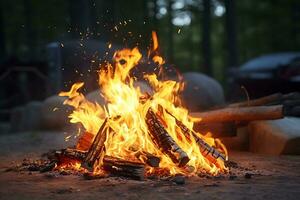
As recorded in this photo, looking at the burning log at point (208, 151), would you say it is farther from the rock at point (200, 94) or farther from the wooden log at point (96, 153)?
the rock at point (200, 94)

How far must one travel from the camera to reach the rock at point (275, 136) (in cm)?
905

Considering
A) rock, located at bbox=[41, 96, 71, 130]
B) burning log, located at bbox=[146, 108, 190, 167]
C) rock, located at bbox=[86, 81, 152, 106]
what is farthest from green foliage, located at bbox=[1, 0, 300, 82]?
burning log, located at bbox=[146, 108, 190, 167]

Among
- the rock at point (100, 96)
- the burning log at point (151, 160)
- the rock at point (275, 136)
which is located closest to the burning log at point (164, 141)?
the burning log at point (151, 160)

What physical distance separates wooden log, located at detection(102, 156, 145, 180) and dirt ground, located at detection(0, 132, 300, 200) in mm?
129

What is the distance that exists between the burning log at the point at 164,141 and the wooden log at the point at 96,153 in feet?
2.16

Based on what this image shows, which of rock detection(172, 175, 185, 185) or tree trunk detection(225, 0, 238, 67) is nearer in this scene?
rock detection(172, 175, 185, 185)

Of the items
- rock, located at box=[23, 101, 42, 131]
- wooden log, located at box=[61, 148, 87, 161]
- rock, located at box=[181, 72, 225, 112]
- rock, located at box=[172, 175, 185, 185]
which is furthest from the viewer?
rock, located at box=[181, 72, 225, 112]

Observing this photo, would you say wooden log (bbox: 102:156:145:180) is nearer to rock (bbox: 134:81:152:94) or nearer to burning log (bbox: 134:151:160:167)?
burning log (bbox: 134:151:160:167)

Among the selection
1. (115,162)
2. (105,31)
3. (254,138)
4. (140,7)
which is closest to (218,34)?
(140,7)

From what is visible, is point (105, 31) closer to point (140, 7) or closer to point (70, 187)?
point (140, 7)

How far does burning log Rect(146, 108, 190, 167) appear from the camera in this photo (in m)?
7.14

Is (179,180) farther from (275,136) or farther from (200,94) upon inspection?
Result: (200,94)

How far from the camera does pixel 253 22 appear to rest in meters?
35.5

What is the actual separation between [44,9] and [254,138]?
28.9m
